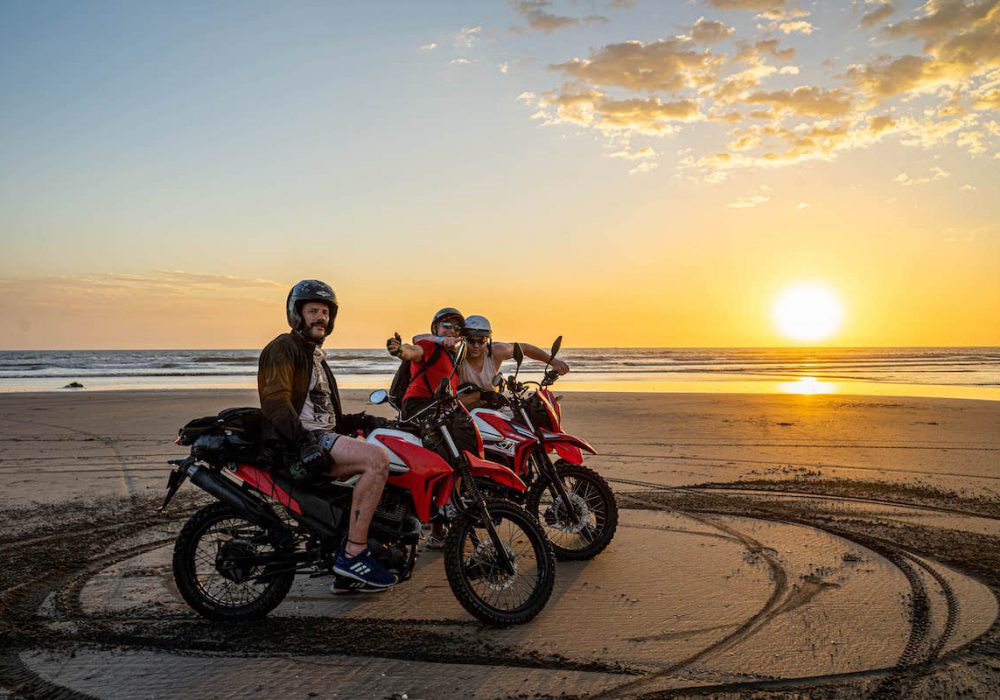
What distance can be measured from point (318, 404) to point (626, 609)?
2.23 metres

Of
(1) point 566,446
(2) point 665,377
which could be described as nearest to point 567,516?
(1) point 566,446

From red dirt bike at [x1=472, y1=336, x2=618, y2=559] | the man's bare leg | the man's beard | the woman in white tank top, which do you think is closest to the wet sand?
red dirt bike at [x1=472, y1=336, x2=618, y2=559]

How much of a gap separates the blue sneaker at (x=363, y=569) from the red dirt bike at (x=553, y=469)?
4.97 feet

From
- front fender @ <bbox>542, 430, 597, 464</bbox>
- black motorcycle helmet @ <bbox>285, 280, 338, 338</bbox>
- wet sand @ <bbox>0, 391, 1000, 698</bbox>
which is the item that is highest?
black motorcycle helmet @ <bbox>285, 280, 338, 338</bbox>

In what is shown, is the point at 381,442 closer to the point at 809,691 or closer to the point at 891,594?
the point at 809,691

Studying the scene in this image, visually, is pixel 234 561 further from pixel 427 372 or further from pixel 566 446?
pixel 566 446

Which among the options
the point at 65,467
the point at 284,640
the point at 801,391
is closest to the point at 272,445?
the point at 284,640

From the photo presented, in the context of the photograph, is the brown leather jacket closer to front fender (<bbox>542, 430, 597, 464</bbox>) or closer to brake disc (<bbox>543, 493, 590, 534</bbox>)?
front fender (<bbox>542, 430, 597, 464</bbox>)

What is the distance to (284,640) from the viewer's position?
12.5 feet

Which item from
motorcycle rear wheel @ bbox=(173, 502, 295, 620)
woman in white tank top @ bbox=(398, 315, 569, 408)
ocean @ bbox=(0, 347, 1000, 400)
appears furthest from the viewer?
ocean @ bbox=(0, 347, 1000, 400)

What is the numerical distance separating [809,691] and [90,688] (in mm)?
3253

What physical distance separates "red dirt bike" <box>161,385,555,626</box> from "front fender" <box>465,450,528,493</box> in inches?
2.6

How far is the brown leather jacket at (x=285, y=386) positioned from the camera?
3.88 meters

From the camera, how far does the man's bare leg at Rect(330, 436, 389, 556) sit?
13.0ft
